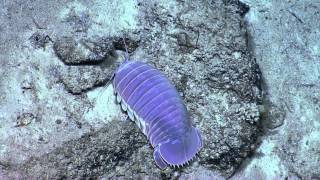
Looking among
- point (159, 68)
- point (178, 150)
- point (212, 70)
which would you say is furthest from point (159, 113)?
point (212, 70)

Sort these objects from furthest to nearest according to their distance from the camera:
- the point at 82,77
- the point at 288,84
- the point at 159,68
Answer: the point at 288,84 → the point at 159,68 → the point at 82,77

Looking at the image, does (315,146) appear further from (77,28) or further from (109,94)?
(77,28)

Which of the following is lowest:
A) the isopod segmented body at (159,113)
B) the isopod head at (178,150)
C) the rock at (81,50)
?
the isopod head at (178,150)

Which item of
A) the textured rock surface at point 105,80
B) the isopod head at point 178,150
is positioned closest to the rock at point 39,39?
the textured rock surface at point 105,80

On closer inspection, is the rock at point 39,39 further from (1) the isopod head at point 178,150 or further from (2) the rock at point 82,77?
(1) the isopod head at point 178,150

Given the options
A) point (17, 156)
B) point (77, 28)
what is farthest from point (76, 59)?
point (17, 156)

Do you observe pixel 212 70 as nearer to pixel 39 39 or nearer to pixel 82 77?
pixel 82 77
